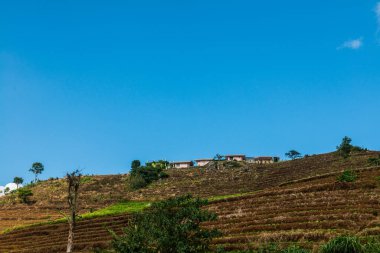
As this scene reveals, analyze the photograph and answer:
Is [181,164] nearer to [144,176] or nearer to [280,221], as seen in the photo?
[144,176]

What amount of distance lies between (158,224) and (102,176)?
110 metres

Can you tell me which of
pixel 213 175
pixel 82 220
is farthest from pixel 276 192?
pixel 213 175

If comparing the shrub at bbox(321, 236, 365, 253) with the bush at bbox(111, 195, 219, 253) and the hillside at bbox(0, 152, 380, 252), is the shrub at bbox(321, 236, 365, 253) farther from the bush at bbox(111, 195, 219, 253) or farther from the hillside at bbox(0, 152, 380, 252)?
the hillside at bbox(0, 152, 380, 252)

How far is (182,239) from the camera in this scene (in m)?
19.5

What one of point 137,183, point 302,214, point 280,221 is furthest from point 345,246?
point 137,183

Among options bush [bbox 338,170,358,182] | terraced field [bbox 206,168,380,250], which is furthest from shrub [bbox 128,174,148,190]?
bush [bbox 338,170,358,182]

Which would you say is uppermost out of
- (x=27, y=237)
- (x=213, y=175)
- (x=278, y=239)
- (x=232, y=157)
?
(x=232, y=157)

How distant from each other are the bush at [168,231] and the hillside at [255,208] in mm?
11064

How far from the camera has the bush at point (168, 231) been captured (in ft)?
62.3

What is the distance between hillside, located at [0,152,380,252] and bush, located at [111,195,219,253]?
11.1 metres

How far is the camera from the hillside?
33.4 meters

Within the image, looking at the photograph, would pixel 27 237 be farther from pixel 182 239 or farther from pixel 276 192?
pixel 182 239

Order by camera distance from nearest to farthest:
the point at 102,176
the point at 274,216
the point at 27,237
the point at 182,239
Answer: the point at 182,239 < the point at 274,216 < the point at 27,237 < the point at 102,176

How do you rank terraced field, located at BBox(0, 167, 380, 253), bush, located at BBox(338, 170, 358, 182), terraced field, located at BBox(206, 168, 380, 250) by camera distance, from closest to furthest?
terraced field, located at BBox(206, 168, 380, 250), terraced field, located at BBox(0, 167, 380, 253), bush, located at BBox(338, 170, 358, 182)
